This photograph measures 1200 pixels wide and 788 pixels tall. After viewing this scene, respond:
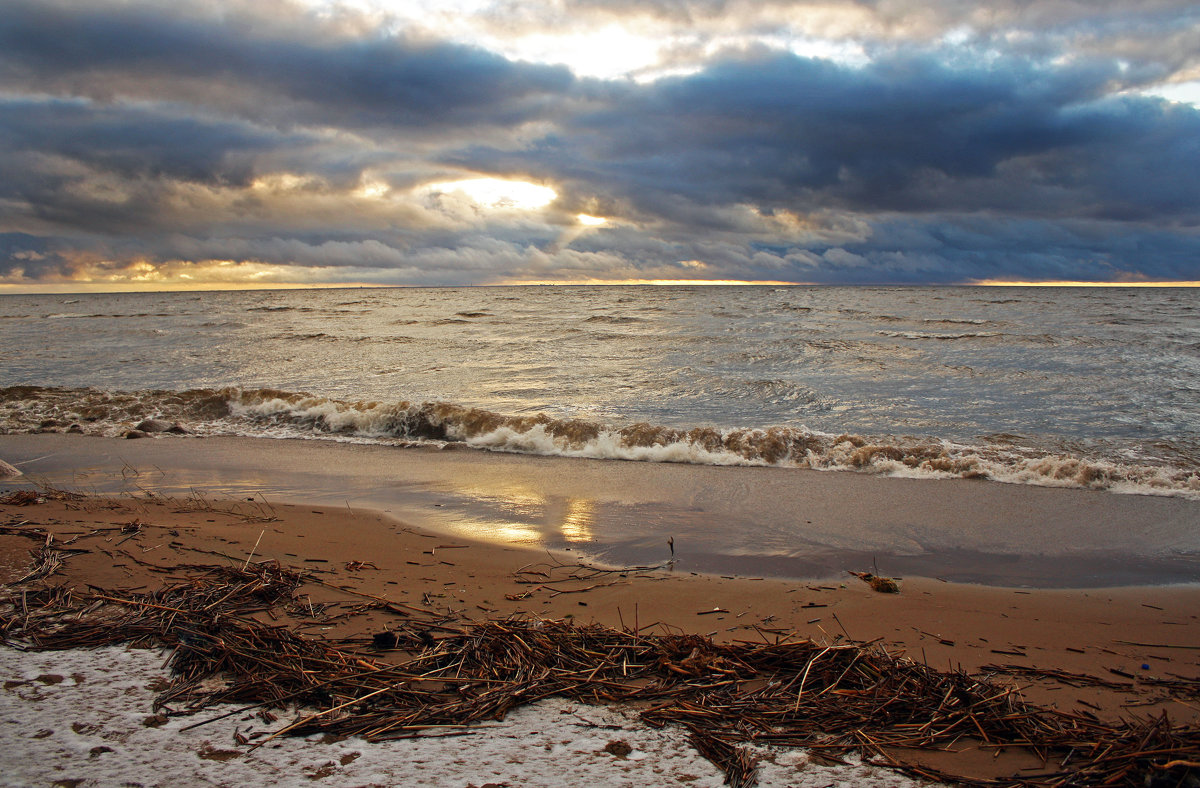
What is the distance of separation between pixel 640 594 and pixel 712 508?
2377 millimetres

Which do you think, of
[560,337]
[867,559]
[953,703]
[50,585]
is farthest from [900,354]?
[50,585]

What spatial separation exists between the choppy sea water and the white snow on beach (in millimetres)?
6210

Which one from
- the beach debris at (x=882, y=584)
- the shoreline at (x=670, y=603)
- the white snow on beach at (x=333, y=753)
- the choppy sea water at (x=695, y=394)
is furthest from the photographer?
the choppy sea water at (x=695, y=394)

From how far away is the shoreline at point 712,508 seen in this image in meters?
4.72

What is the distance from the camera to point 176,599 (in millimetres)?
2975

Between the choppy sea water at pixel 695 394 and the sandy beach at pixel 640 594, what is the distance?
123 inches

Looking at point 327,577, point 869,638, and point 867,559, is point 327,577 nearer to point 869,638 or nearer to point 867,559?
point 869,638

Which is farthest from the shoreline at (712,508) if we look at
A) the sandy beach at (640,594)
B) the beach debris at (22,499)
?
the beach debris at (22,499)

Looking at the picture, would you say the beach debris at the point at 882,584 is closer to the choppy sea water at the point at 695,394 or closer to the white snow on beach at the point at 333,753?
the white snow on beach at the point at 333,753

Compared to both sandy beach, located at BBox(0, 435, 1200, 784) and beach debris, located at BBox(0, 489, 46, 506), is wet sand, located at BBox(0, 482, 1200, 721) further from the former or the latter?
beach debris, located at BBox(0, 489, 46, 506)

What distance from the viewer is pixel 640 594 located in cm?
380

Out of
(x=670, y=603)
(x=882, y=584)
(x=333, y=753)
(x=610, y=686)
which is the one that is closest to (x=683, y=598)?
(x=670, y=603)

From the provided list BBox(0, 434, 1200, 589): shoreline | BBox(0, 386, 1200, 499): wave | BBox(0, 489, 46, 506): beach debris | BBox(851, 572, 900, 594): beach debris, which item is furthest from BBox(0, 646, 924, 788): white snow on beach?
BBox(0, 386, 1200, 499): wave

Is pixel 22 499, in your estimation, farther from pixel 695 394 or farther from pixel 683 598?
pixel 695 394
